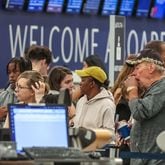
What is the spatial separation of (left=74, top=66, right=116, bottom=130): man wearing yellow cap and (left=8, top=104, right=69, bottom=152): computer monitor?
2.13 meters

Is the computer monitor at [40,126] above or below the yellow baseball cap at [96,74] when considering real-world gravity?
above

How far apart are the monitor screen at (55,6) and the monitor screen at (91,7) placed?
1.62 feet

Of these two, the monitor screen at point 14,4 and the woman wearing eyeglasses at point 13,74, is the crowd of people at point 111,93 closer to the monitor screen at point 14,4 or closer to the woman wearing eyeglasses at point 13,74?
the woman wearing eyeglasses at point 13,74

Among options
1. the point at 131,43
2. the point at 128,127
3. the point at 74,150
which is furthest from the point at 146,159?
the point at 131,43

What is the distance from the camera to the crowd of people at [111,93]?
7.74 m

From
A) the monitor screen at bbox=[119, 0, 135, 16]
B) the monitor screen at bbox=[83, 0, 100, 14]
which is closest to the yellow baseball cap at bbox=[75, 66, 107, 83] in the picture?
the monitor screen at bbox=[83, 0, 100, 14]

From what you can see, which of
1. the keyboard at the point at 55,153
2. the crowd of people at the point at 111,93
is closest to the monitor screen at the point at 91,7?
the crowd of people at the point at 111,93

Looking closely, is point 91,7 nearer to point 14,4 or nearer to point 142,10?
point 142,10

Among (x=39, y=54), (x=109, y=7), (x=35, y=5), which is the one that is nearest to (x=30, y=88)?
(x=39, y=54)

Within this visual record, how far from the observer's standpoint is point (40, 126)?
257 inches

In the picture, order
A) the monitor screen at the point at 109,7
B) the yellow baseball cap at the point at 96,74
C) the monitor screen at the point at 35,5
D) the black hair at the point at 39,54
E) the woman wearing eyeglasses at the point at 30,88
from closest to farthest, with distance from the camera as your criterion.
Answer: the woman wearing eyeglasses at the point at 30,88 < the yellow baseball cap at the point at 96,74 < the black hair at the point at 39,54 < the monitor screen at the point at 35,5 < the monitor screen at the point at 109,7

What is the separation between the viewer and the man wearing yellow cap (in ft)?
29.0

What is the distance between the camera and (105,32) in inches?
688

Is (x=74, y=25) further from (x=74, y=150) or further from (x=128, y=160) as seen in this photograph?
(x=74, y=150)
